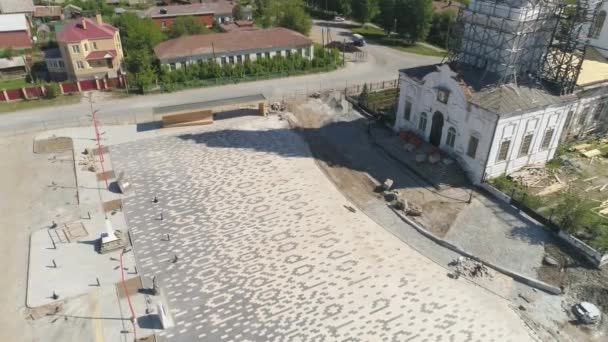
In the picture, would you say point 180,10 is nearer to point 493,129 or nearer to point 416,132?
point 416,132

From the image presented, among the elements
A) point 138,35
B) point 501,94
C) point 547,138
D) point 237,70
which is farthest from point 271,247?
point 138,35

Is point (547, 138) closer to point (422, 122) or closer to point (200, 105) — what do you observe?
point (422, 122)

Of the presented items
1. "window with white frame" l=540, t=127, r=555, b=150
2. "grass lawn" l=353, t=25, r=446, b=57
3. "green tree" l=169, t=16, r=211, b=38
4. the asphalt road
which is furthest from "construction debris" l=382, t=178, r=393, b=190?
"green tree" l=169, t=16, r=211, b=38

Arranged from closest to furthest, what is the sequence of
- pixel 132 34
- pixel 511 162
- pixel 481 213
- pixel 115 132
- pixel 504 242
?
pixel 504 242, pixel 481 213, pixel 511 162, pixel 115 132, pixel 132 34

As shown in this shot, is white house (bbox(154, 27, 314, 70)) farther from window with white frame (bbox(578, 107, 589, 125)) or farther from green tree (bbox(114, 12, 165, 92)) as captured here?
window with white frame (bbox(578, 107, 589, 125))

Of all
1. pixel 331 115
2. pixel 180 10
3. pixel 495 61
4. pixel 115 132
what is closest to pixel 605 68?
pixel 495 61

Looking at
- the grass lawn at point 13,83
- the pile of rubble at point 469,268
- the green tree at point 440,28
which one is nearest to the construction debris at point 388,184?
the pile of rubble at point 469,268
